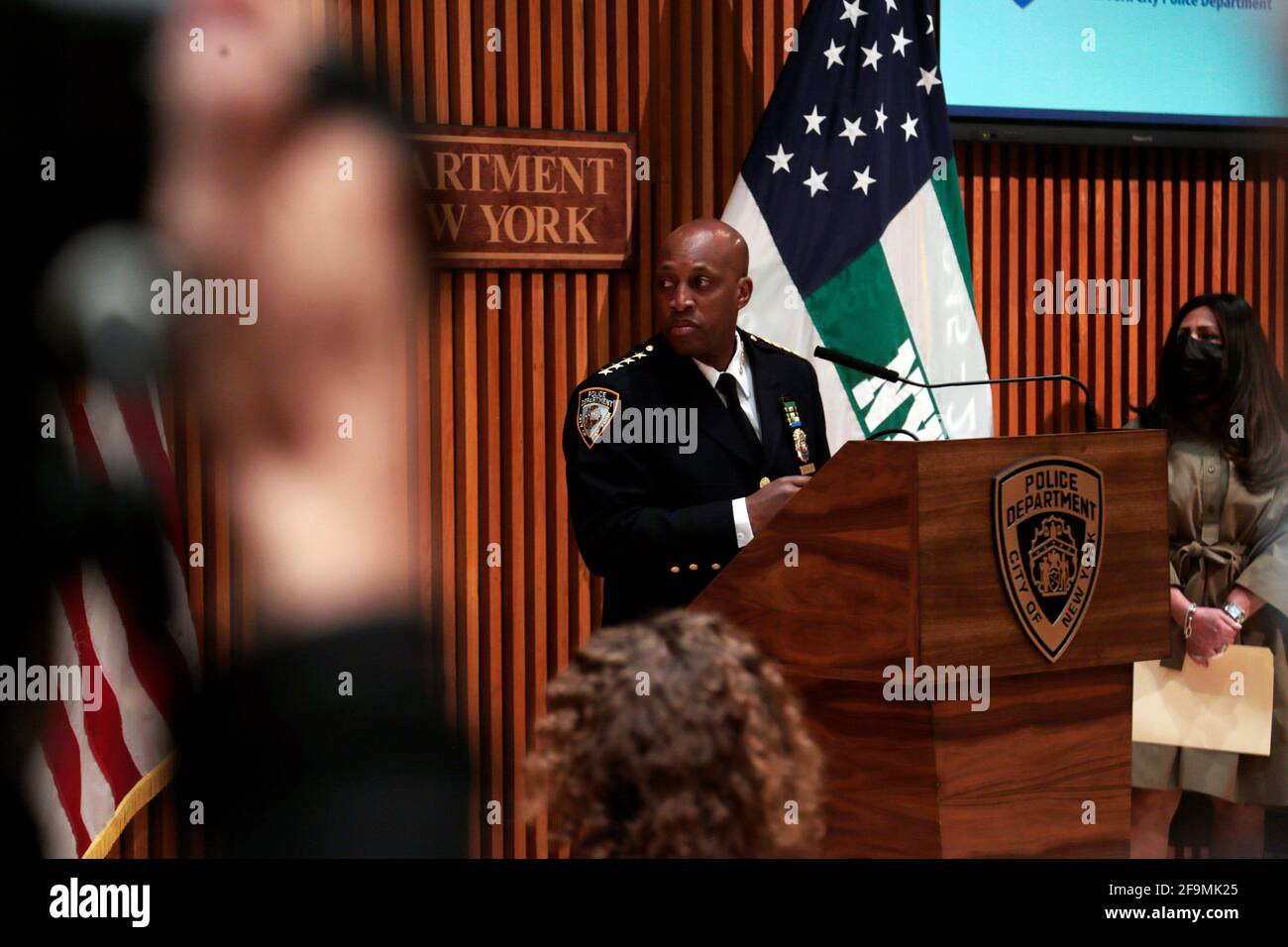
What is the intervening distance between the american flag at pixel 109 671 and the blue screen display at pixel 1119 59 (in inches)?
92.8

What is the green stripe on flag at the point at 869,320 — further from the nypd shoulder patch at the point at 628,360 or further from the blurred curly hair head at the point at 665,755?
the blurred curly hair head at the point at 665,755

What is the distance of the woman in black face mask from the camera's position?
10.5 feet

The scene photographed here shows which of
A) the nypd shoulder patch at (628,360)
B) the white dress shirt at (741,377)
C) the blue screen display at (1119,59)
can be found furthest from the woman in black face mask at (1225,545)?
the nypd shoulder patch at (628,360)

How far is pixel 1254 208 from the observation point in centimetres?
412

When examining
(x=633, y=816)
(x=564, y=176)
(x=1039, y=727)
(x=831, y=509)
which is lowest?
(x=1039, y=727)

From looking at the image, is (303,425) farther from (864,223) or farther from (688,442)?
(864,223)

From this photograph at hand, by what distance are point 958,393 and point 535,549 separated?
120cm

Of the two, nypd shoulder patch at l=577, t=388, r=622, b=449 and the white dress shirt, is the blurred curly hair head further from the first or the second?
the white dress shirt

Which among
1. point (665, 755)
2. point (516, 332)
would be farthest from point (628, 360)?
point (665, 755)

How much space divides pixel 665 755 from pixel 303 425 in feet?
7.69

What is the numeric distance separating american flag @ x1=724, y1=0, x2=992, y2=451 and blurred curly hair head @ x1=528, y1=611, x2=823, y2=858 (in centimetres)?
224

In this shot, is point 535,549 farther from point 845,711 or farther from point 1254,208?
point 1254,208

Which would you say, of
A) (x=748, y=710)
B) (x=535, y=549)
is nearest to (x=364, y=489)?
(x=535, y=549)

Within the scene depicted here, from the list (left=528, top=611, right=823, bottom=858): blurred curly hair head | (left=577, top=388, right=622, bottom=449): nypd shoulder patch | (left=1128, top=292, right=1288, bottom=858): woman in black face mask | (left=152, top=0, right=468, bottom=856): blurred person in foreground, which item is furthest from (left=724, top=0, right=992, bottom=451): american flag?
(left=528, top=611, right=823, bottom=858): blurred curly hair head
